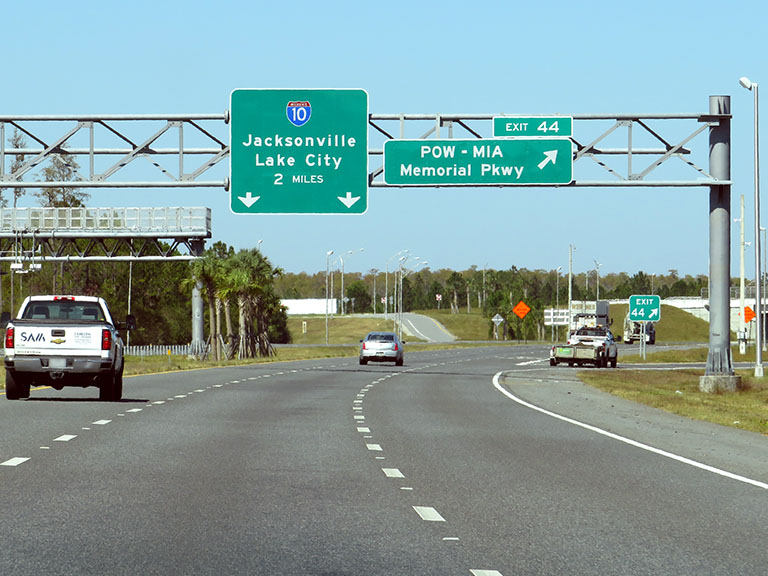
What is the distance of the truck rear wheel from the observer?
24.5 metres

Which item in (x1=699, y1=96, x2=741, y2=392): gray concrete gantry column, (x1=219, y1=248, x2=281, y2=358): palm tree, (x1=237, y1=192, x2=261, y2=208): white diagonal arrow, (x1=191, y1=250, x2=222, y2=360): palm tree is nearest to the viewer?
(x1=699, y1=96, x2=741, y2=392): gray concrete gantry column

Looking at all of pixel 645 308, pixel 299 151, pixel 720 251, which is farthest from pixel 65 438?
pixel 645 308

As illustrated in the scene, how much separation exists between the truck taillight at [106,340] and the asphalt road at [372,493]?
4.21ft

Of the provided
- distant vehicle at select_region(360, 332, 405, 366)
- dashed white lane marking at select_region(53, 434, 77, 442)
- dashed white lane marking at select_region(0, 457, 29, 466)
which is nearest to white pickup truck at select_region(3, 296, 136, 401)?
dashed white lane marking at select_region(53, 434, 77, 442)

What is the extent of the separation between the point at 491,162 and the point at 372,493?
81.3ft

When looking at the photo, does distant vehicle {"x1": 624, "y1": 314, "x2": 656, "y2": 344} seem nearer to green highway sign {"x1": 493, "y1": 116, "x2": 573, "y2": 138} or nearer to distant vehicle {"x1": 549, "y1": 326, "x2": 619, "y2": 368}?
distant vehicle {"x1": 549, "y1": 326, "x2": 619, "y2": 368}

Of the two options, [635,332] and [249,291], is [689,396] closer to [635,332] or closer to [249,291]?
[249,291]

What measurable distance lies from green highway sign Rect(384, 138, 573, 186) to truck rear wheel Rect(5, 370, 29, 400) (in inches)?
559

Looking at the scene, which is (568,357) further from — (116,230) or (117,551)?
(117,551)

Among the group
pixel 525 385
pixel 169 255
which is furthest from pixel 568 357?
pixel 169 255

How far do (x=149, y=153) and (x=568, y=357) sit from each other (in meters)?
25.5

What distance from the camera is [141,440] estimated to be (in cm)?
1647

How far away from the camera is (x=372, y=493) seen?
37.1ft

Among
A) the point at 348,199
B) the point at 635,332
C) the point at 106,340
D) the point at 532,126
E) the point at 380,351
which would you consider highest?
the point at 532,126
